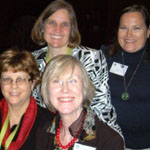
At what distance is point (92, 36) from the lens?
390 inches

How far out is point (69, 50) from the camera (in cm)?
253

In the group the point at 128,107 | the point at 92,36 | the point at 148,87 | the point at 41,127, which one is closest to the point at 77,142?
the point at 41,127

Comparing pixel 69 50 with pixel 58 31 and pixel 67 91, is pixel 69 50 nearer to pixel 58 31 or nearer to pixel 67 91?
pixel 58 31

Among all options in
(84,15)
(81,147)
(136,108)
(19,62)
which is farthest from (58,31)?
(84,15)

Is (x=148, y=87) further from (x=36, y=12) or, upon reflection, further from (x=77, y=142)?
(x=36, y=12)

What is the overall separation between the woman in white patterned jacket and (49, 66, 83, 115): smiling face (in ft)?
1.67

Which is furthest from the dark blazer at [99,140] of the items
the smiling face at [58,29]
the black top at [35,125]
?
the smiling face at [58,29]

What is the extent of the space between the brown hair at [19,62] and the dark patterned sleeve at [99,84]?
1.59 feet

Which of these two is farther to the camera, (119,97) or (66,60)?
(119,97)

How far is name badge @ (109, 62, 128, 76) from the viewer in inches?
97.2

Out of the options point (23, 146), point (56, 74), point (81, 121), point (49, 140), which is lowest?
point (23, 146)

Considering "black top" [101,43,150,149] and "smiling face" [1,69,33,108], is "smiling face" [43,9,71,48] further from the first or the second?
"black top" [101,43,150,149]

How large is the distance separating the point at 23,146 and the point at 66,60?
0.88 m

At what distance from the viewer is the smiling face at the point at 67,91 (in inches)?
69.2
